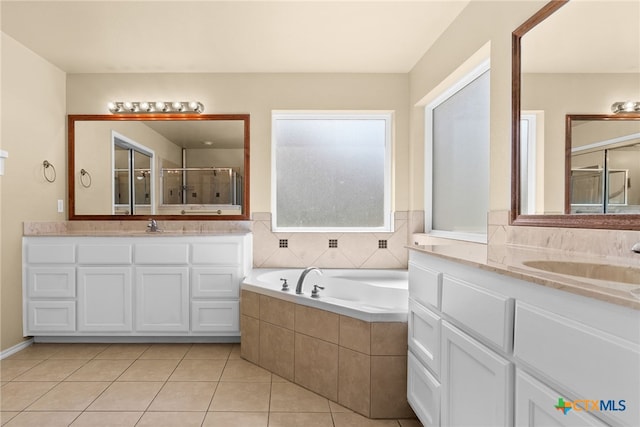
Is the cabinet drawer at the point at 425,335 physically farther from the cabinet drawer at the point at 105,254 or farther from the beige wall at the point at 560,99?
the cabinet drawer at the point at 105,254

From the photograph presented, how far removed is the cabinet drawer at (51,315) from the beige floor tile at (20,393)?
0.62m

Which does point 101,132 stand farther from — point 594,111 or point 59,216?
point 594,111

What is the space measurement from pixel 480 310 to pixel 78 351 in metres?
2.92

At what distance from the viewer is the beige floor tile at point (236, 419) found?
69.2 inches

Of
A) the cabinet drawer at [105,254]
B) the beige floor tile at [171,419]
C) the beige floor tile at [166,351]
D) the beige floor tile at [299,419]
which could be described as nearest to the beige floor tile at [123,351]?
the beige floor tile at [166,351]

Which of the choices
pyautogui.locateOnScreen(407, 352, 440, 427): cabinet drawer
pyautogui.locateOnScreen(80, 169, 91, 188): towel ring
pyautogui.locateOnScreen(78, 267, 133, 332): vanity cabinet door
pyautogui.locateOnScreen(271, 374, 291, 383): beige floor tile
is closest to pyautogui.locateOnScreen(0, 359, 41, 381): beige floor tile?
pyautogui.locateOnScreen(78, 267, 133, 332): vanity cabinet door

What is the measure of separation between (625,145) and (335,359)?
158cm

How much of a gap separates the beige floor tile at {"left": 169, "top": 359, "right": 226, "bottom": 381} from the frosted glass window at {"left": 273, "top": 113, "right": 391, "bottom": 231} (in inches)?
53.1

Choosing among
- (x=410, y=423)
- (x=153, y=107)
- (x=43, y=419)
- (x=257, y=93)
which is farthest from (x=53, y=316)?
(x=410, y=423)

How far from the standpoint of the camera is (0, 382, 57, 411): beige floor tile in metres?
1.93

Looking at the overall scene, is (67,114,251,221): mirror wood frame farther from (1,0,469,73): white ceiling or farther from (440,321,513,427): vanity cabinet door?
(440,321,513,427): vanity cabinet door

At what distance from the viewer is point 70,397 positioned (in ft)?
6.62

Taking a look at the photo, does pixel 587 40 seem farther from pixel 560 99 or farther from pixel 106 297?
pixel 106 297

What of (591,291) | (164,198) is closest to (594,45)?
(591,291)
